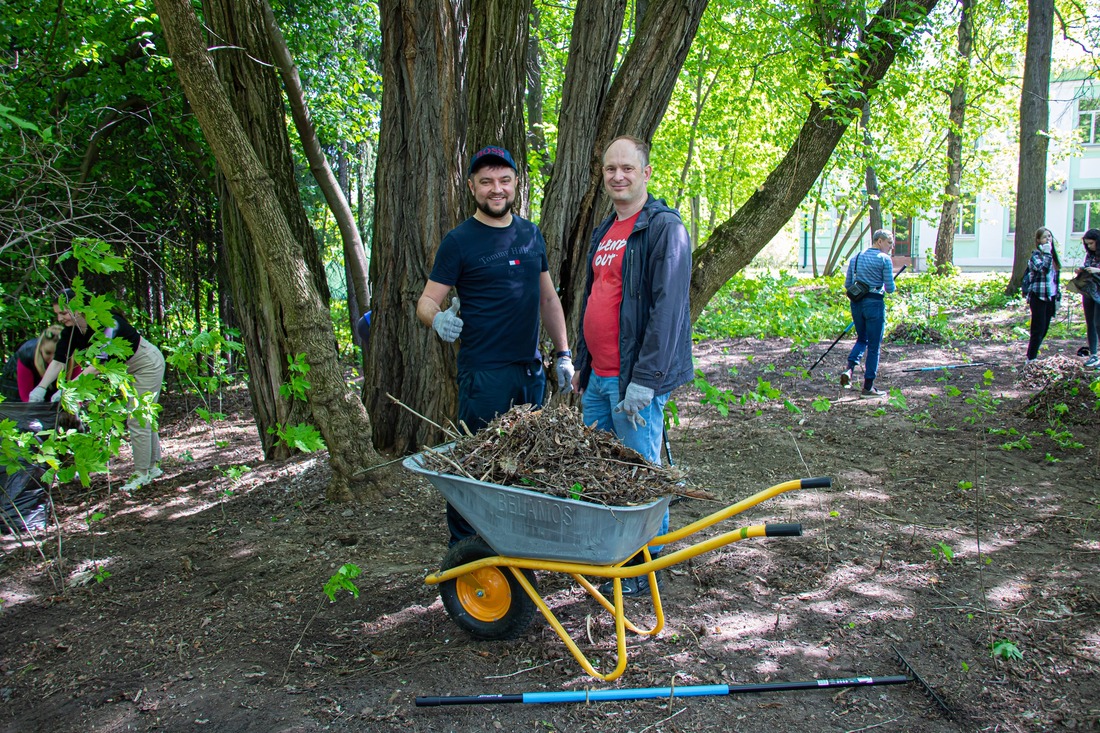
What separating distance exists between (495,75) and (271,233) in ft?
6.12

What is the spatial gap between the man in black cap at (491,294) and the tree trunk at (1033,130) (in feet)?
43.4

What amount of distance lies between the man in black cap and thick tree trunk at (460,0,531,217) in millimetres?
1477

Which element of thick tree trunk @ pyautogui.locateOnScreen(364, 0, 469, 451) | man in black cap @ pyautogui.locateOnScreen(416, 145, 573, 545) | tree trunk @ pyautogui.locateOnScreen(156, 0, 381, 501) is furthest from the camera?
thick tree trunk @ pyautogui.locateOnScreen(364, 0, 469, 451)

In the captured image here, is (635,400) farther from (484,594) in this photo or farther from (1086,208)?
(1086,208)

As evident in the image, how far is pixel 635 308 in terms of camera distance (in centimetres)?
312

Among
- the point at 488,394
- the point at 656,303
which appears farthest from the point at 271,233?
the point at 656,303

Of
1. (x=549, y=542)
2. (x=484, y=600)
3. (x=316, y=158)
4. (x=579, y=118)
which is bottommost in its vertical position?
(x=484, y=600)

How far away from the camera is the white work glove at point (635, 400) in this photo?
2994mm

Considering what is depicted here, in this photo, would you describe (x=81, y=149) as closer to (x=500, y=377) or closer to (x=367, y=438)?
(x=367, y=438)

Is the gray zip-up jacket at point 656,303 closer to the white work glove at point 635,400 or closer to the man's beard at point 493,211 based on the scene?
the white work glove at point 635,400

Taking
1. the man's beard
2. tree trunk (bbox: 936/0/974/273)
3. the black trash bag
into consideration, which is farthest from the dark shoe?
tree trunk (bbox: 936/0/974/273)

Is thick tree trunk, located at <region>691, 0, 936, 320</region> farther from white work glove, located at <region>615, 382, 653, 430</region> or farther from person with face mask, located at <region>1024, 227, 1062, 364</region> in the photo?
person with face mask, located at <region>1024, 227, 1062, 364</region>

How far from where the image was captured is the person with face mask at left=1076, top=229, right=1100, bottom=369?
802cm

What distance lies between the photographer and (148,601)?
11.8ft
